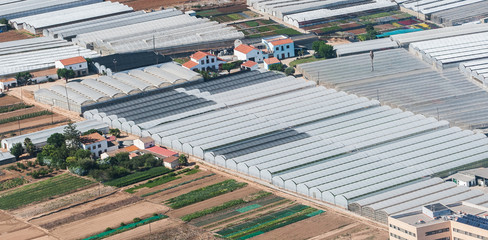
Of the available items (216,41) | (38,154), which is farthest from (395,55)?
(38,154)

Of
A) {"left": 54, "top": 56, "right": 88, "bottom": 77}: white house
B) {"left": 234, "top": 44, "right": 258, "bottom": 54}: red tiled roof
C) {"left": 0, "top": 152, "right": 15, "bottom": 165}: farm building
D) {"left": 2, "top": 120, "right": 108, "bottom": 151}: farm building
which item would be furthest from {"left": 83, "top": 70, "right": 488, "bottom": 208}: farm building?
{"left": 54, "top": 56, "right": 88, "bottom": 77}: white house

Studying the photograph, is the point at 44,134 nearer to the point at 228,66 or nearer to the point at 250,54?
the point at 228,66

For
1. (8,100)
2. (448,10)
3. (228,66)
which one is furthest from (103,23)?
(448,10)

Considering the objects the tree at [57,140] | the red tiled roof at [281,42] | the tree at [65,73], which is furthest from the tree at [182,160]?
the red tiled roof at [281,42]

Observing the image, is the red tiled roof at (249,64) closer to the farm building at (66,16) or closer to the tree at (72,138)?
the tree at (72,138)

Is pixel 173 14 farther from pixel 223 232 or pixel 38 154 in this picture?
pixel 223 232

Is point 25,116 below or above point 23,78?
below

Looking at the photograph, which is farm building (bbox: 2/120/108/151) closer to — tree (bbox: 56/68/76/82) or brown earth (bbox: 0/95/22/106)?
brown earth (bbox: 0/95/22/106)
